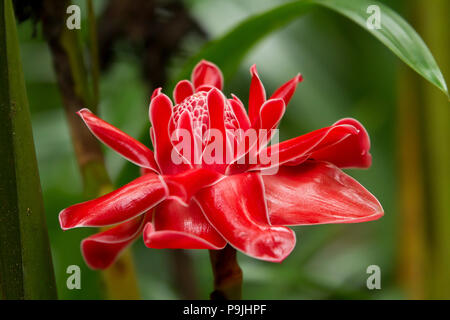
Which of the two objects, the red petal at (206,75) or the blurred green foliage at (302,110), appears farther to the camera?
the blurred green foliage at (302,110)

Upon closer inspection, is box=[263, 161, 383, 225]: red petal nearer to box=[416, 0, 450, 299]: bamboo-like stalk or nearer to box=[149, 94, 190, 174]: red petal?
box=[149, 94, 190, 174]: red petal

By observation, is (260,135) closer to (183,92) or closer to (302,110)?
(183,92)

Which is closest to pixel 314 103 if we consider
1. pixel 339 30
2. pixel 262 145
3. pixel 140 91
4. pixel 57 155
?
pixel 339 30

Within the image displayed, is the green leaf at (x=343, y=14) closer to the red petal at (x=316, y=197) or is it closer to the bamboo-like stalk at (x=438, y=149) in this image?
the red petal at (x=316, y=197)

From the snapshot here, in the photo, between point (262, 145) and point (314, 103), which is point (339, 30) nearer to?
point (314, 103)

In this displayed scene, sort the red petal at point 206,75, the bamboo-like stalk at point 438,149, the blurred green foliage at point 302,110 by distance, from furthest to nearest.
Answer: the blurred green foliage at point 302,110 → the bamboo-like stalk at point 438,149 → the red petal at point 206,75

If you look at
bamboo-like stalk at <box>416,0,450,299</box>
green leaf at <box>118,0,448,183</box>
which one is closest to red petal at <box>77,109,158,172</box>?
green leaf at <box>118,0,448,183</box>

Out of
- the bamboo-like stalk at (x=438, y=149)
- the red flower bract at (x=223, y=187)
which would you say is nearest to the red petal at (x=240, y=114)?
the red flower bract at (x=223, y=187)
